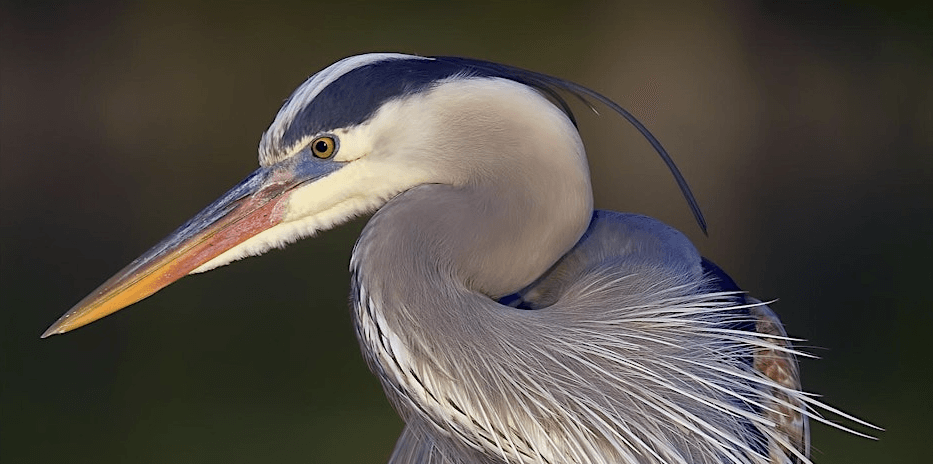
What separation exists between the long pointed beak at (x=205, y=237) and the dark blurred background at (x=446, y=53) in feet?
8.35

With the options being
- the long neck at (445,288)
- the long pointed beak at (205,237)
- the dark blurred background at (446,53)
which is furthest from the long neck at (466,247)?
the dark blurred background at (446,53)

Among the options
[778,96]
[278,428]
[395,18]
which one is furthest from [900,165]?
[278,428]

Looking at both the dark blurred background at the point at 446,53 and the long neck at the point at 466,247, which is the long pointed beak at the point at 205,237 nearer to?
the long neck at the point at 466,247

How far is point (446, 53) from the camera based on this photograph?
4203mm

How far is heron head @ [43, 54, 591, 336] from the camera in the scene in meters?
1.18

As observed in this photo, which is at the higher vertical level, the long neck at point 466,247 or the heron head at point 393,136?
the heron head at point 393,136

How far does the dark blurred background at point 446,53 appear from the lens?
399 cm

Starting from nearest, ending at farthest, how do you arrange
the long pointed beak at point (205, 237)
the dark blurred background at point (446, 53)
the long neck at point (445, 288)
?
the long neck at point (445, 288) → the long pointed beak at point (205, 237) → the dark blurred background at point (446, 53)

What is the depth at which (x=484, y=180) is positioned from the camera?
3.88 feet

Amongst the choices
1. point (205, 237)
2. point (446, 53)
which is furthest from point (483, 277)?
point (446, 53)

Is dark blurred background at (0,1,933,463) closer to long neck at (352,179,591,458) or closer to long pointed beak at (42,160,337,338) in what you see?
long pointed beak at (42,160,337,338)

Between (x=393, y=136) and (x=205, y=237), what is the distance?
237 millimetres

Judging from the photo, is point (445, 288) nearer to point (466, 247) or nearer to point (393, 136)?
point (466, 247)

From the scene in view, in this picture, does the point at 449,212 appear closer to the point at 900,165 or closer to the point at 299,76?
the point at 299,76
